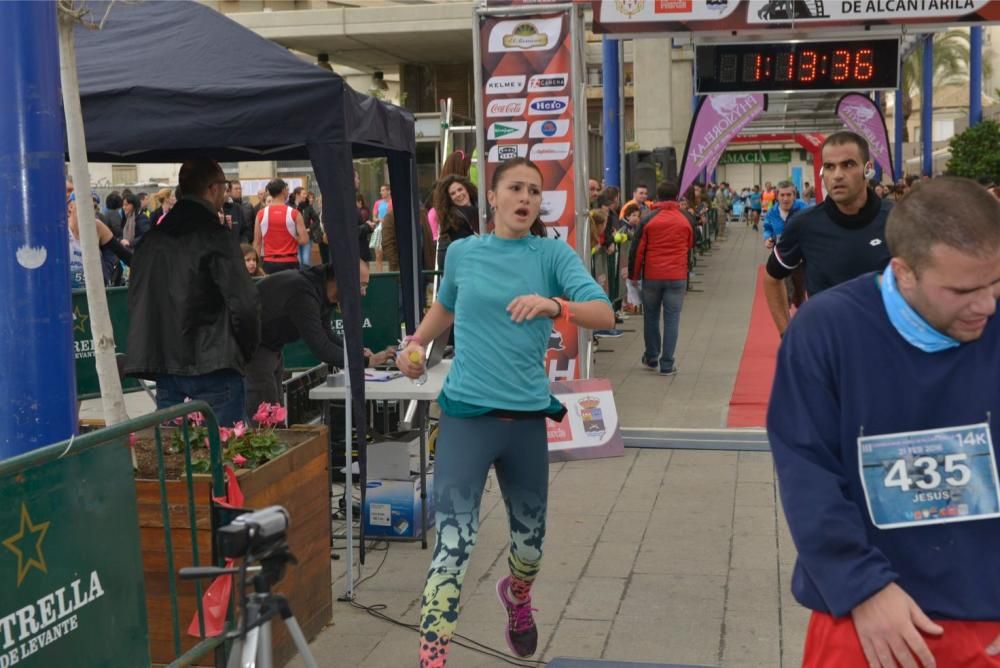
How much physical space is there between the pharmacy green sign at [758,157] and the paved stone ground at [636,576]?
64.7 metres

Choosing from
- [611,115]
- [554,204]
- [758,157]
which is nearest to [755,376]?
[554,204]

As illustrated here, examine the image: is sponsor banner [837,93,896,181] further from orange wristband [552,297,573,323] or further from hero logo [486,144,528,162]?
orange wristband [552,297,573,323]

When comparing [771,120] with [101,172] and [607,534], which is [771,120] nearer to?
[607,534]

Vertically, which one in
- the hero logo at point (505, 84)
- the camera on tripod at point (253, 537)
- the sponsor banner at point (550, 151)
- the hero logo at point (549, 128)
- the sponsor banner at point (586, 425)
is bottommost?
the sponsor banner at point (586, 425)

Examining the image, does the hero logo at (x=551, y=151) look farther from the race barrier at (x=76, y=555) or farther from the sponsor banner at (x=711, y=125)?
the sponsor banner at (x=711, y=125)

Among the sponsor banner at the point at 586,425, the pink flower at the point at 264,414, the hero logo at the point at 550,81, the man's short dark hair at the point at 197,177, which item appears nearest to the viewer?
the pink flower at the point at 264,414

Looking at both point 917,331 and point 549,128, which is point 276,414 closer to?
point 917,331

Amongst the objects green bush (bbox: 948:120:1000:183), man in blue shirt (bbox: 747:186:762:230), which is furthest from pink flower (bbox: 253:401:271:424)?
man in blue shirt (bbox: 747:186:762:230)

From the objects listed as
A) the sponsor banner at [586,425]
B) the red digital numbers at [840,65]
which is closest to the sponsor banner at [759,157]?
the red digital numbers at [840,65]

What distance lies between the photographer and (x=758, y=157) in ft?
245

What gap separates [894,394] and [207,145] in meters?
3.99

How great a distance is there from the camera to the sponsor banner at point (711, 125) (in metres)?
18.4

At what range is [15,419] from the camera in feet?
13.4

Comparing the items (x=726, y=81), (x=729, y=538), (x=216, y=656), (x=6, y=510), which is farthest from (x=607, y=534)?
(x=726, y=81)
